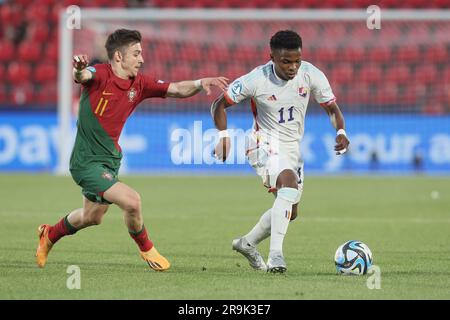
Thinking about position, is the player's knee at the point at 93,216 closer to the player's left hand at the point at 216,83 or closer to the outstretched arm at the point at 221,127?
the outstretched arm at the point at 221,127

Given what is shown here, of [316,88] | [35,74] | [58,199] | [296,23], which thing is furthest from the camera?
[35,74]

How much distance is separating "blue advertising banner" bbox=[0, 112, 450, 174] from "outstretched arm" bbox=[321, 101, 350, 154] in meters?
13.8

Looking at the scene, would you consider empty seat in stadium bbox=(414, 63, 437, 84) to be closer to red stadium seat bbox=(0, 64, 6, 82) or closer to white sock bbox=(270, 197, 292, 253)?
red stadium seat bbox=(0, 64, 6, 82)

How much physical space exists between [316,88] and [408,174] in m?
15.6

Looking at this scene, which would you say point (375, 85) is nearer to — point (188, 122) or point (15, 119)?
point (188, 122)

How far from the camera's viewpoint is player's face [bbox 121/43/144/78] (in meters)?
7.94

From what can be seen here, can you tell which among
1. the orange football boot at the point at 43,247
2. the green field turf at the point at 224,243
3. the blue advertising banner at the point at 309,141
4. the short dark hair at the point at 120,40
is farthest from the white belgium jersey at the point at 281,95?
the blue advertising banner at the point at 309,141

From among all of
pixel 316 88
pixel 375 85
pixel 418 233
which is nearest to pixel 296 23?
pixel 375 85

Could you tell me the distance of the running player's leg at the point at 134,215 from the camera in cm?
752

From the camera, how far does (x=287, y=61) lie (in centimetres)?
778

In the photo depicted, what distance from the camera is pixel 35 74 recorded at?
85.2 feet

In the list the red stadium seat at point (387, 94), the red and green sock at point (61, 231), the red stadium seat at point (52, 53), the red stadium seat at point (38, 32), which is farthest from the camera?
the red stadium seat at point (38, 32)

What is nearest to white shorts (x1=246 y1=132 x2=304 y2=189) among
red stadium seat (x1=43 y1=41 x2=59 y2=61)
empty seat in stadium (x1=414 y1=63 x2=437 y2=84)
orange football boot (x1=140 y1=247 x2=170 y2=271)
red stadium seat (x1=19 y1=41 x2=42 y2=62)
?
orange football boot (x1=140 y1=247 x2=170 y2=271)

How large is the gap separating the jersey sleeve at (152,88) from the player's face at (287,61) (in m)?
1.03
